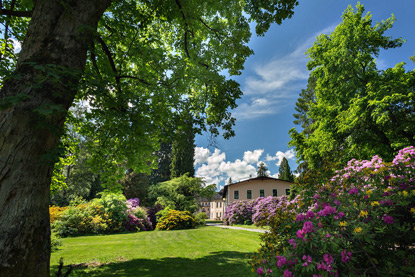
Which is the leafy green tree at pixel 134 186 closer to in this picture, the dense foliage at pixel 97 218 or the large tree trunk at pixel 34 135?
the dense foliage at pixel 97 218

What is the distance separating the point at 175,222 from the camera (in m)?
19.5

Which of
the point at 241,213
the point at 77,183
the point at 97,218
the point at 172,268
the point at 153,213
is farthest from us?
the point at 77,183

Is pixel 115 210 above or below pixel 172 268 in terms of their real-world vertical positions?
above

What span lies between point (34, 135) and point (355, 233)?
425 cm

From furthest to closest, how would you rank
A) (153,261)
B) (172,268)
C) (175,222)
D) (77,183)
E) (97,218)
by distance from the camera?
(77,183), (175,222), (97,218), (153,261), (172,268)

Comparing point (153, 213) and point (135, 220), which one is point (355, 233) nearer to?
point (135, 220)

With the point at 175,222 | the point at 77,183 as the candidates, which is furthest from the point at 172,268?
the point at 77,183

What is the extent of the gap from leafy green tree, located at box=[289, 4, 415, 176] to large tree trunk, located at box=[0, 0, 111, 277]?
37.7ft

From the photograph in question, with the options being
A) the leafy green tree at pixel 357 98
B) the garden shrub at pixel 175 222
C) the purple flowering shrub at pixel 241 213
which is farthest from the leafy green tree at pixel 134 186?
the leafy green tree at pixel 357 98

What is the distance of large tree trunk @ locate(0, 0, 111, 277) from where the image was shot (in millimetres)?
2469

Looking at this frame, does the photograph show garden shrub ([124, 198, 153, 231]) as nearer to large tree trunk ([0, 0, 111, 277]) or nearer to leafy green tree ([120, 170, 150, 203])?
leafy green tree ([120, 170, 150, 203])

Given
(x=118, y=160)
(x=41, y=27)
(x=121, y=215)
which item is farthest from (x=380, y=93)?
(x=121, y=215)

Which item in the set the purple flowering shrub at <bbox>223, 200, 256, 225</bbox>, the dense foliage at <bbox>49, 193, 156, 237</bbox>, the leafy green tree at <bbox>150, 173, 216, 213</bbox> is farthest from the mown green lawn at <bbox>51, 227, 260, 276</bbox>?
the purple flowering shrub at <bbox>223, 200, 256, 225</bbox>

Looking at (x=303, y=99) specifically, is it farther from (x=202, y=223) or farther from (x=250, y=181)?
(x=202, y=223)
